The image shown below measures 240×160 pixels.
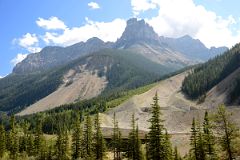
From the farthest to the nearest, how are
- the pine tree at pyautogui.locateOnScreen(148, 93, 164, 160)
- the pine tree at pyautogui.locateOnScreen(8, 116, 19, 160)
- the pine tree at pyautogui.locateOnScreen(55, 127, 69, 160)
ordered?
the pine tree at pyautogui.locateOnScreen(8, 116, 19, 160) → the pine tree at pyautogui.locateOnScreen(55, 127, 69, 160) → the pine tree at pyautogui.locateOnScreen(148, 93, 164, 160)

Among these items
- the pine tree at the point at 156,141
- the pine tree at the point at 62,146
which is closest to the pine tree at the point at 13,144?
the pine tree at the point at 62,146

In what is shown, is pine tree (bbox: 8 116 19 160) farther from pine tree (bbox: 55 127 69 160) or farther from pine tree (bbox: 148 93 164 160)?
pine tree (bbox: 148 93 164 160)

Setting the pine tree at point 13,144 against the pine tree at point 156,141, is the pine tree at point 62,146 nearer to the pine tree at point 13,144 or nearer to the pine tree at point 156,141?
the pine tree at point 13,144

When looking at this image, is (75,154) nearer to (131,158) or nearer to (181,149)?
(131,158)

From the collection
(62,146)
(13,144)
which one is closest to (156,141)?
(62,146)

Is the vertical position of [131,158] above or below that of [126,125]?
below

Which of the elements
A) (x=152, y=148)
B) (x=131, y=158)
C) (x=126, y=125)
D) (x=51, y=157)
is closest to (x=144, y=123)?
(x=126, y=125)

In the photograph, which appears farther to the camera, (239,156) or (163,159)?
(239,156)

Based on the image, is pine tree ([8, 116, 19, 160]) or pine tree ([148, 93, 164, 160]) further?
pine tree ([8, 116, 19, 160])

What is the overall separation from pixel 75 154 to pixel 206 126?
43797 mm

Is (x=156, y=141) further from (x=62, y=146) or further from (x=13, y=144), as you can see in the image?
(x=13, y=144)

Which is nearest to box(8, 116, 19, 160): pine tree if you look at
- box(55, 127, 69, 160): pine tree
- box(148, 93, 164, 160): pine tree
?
box(55, 127, 69, 160): pine tree

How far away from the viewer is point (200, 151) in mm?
69500

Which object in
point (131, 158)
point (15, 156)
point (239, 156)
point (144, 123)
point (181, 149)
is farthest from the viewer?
point (144, 123)
